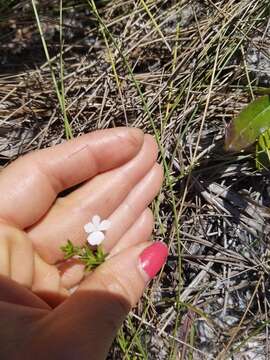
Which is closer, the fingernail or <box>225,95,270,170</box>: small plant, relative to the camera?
the fingernail

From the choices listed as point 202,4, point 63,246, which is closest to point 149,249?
point 63,246

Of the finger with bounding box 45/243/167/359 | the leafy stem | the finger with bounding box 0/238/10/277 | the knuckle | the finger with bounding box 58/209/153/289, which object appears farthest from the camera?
the finger with bounding box 58/209/153/289

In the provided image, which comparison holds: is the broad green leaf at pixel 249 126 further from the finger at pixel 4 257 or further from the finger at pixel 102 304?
the finger at pixel 4 257

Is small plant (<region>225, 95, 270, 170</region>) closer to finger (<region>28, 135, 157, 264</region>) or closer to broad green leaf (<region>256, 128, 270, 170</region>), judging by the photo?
broad green leaf (<region>256, 128, 270, 170</region>)

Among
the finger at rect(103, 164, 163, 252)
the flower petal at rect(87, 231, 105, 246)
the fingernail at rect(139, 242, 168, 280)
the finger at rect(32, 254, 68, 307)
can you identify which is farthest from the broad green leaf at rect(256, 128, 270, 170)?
the finger at rect(32, 254, 68, 307)

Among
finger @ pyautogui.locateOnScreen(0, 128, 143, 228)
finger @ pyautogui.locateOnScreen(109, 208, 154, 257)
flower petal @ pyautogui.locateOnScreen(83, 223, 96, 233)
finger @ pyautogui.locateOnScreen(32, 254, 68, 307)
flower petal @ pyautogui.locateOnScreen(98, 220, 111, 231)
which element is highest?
finger @ pyautogui.locateOnScreen(0, 128, 143, 228)

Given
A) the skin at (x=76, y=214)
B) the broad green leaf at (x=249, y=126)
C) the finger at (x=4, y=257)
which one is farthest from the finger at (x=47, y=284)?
the broad green leaf at (x=249, y=126)

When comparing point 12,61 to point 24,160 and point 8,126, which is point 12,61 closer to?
point 8,126
